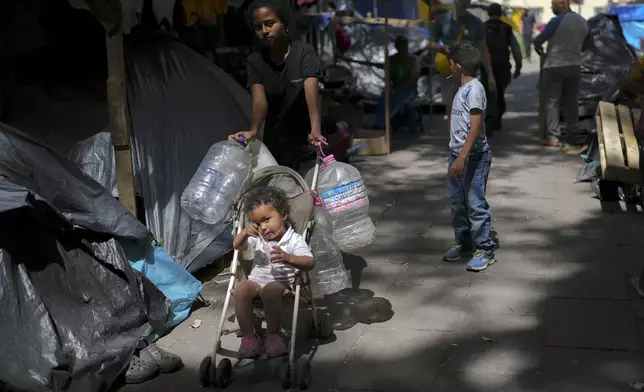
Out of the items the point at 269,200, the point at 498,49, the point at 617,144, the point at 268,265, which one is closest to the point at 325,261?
the point at 268,265

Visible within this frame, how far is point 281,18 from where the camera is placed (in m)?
5.46

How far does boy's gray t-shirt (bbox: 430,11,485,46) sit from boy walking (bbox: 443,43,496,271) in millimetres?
4213

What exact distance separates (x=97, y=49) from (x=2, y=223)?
303 centimetres

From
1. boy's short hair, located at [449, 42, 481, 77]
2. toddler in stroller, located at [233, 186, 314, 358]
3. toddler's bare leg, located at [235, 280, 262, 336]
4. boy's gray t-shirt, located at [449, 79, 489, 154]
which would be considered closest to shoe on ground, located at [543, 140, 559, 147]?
boy's gray t-shirt, located at [449, 79, 489, 154]

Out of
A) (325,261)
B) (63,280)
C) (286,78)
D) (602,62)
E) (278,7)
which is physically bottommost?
(602,62)

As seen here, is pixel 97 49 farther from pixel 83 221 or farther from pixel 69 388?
pixel 69 388

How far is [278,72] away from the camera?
6012 millimetres

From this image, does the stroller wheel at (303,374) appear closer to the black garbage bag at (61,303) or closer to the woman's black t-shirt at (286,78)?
the black garbage bag at (61,303)

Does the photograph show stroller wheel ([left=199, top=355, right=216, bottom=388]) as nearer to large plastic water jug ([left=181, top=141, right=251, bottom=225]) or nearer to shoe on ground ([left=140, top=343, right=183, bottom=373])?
shoe on ground ([left=140, top=343, right=183, bottom=373])

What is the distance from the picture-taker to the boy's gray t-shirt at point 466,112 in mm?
5961

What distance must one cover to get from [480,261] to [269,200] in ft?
7.87

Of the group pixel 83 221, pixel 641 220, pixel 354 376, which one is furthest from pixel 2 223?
pixel 641 220

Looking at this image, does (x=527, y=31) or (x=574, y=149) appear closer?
(x=574, y=149)

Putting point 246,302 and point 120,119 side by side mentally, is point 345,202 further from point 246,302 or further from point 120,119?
point 120,119
